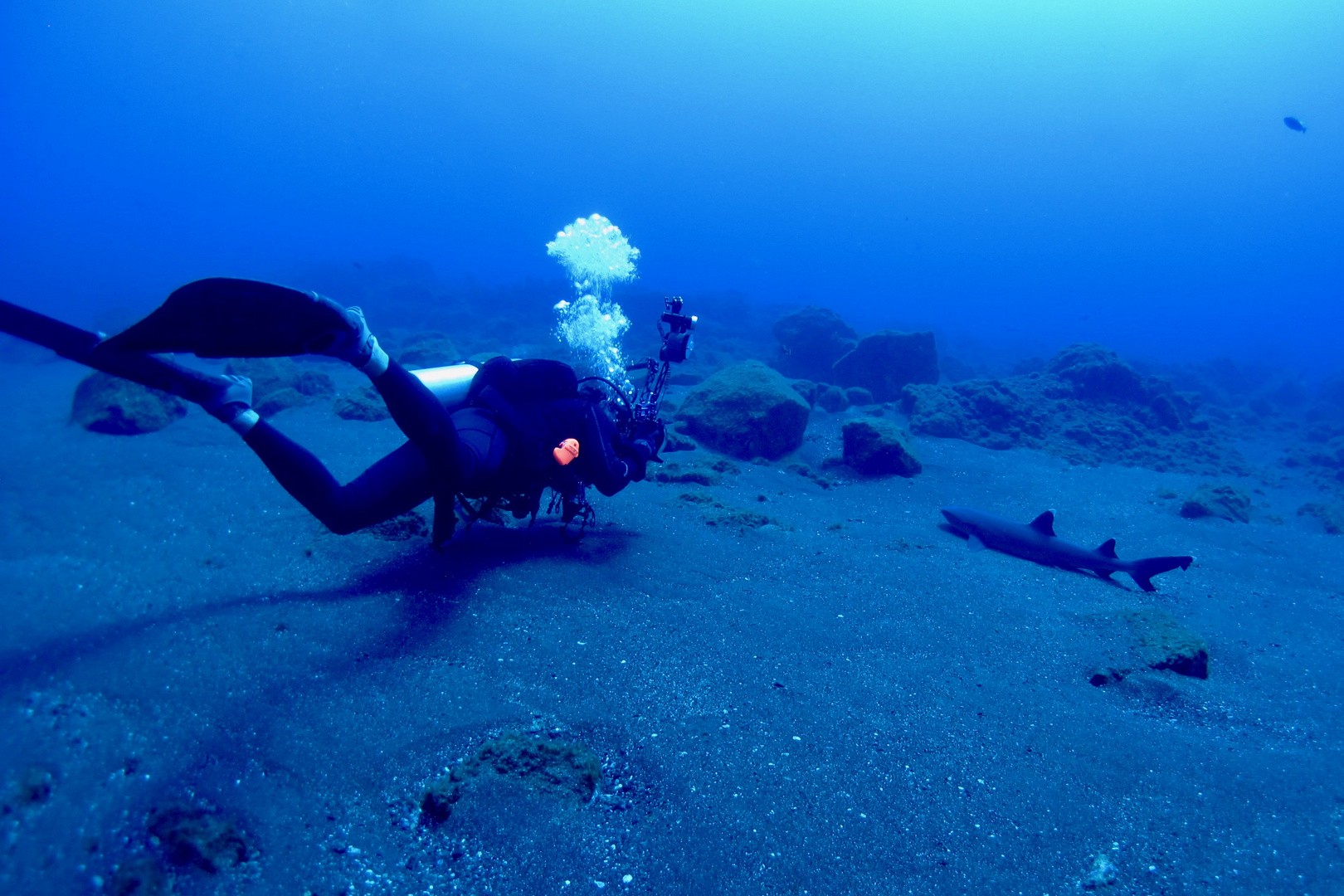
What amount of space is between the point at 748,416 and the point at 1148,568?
20.2 feet

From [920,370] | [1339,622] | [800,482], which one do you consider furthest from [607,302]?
[1339,622]

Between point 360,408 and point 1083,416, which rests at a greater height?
point 1083,416

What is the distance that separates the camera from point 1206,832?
9.64 ft

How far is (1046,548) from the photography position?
6.96 m

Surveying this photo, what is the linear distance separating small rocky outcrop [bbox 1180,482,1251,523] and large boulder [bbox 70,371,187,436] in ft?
55.9

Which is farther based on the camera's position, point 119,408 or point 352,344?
point 119,408

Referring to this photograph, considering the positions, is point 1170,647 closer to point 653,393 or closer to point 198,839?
point 653,393

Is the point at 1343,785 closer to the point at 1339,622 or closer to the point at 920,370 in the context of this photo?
the point at 1339,622

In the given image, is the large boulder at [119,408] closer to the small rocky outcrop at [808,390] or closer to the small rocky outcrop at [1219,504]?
the small rocky outcrop at [808,390]

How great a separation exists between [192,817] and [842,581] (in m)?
4.72

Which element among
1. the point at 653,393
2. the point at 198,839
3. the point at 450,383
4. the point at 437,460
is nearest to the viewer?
the point at 198,839

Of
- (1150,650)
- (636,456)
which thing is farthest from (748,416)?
(1150,650)

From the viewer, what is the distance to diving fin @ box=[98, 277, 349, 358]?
294 centimetres

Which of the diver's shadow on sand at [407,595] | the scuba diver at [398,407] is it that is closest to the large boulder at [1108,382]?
the scuba diver at [398,407]
